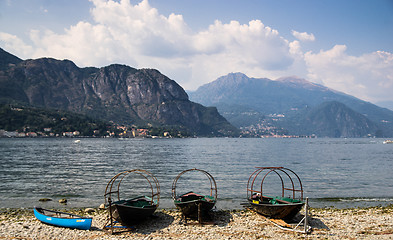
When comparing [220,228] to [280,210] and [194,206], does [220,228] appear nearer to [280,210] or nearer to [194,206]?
[194,206]

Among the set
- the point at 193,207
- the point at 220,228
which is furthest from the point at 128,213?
the point at 220,228

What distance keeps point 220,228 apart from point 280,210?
16.0ft

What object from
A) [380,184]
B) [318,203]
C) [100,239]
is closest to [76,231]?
[100,239]

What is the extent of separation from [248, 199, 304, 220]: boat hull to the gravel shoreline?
2.11ft

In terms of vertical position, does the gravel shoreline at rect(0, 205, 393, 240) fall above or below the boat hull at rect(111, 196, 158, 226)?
below

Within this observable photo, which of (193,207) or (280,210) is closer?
(280,210)

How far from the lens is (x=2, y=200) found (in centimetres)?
2983

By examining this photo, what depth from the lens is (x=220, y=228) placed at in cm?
1995

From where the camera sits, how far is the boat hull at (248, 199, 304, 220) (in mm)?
20766

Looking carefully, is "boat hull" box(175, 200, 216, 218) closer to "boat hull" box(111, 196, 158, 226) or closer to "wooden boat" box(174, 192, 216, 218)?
"wooden boat" box(174, 192, 216, 218)

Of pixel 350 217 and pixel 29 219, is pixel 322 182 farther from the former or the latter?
pixel 29 219

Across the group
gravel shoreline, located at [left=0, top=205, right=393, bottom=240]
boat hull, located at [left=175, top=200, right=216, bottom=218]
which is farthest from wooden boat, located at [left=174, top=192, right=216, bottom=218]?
gravel shoreline, located at [left=0, top=205, right=393, bottom=240]

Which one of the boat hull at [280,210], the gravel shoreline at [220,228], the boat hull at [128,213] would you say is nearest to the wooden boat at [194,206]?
the gravel shoreline at [220,228]

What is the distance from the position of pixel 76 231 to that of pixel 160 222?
19.5 feet
